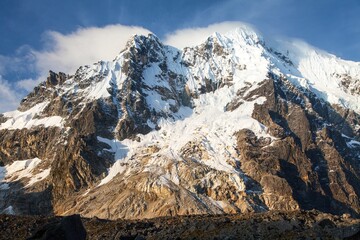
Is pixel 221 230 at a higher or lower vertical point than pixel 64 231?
lower

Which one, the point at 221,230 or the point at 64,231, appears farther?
the point at 221,230

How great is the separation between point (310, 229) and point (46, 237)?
1206 inches

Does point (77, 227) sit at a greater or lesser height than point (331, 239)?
greater

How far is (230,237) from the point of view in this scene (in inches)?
2279

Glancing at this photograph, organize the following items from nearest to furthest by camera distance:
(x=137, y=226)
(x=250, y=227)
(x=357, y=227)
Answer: (x=357, y=227)
(x=250, y=227)
(x=137, y=226)

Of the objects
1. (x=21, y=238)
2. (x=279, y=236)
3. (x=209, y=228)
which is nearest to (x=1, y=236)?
(x=21, y=238)

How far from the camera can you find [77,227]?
1890 inches

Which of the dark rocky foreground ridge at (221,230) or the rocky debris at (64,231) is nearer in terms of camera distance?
the rocky debris at (64,231)

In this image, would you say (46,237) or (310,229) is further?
(310,229)

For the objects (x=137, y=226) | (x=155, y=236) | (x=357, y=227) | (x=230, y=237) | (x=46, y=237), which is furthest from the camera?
(x=137, y=226)

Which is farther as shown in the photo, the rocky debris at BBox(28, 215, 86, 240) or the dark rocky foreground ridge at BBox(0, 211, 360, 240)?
the dark rocky foreground ridge at BBox(0, 211, 360, 240)

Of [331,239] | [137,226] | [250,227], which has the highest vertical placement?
[137,226]

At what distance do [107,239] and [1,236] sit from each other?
586 inches

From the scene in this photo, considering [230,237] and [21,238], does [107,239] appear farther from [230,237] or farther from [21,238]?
[230,237]
